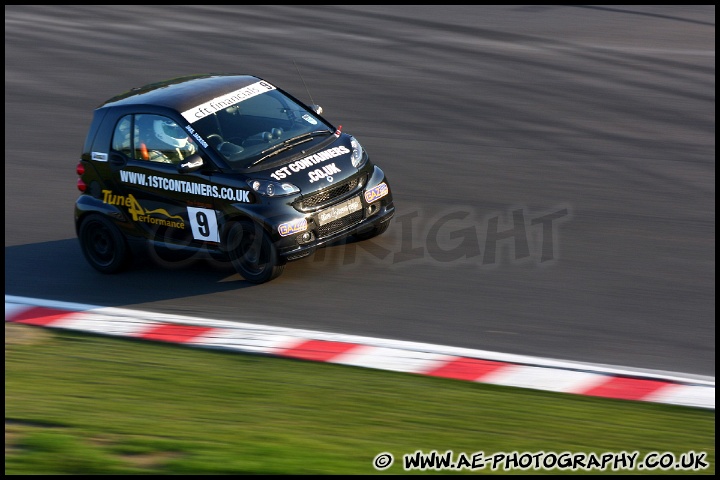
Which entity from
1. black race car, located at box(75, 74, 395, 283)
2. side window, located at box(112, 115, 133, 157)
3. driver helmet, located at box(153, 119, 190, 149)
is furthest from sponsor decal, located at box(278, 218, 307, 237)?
side window, located at box(112, 115, 133, 157)

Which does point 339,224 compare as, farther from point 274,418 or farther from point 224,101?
point 274,418

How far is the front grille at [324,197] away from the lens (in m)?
8.27

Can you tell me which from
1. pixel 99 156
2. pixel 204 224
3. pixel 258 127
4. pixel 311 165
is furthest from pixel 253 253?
pixel 99 156

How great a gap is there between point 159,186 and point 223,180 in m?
0.71

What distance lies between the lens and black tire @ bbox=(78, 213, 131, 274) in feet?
29.9

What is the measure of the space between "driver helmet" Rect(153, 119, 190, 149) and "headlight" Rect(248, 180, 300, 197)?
82 cm

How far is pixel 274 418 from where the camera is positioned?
6078 millimetres

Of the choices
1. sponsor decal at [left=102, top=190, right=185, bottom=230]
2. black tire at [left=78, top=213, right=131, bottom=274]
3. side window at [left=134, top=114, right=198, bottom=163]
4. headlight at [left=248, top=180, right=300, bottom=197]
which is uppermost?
side window at [left=134, top=114, right=198, bottom=163]

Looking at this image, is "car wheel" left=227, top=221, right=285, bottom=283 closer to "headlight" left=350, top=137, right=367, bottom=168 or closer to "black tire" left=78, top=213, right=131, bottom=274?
"headlight" left=350, top=137, right=367, bottom=168

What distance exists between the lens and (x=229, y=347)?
7.34 metres

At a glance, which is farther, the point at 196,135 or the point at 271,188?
the point at 196,135

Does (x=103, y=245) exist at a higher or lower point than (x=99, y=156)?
lower

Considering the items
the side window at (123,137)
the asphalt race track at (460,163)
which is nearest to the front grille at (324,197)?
the asphalt race track at (460,163)

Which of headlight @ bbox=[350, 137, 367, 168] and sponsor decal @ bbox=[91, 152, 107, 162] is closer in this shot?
headlight @ bbox=[350, 137, 367, 168]
